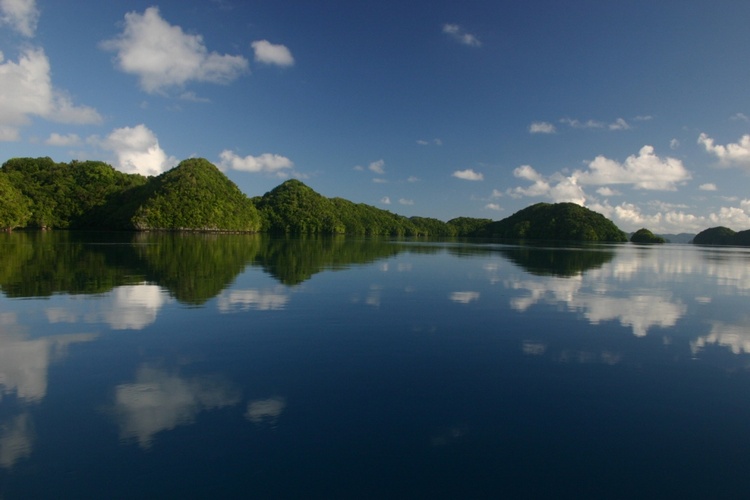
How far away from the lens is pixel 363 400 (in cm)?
923

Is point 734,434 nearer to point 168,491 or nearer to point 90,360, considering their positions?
point 168,491

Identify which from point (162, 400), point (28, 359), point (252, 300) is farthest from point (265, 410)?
point (252, 300)

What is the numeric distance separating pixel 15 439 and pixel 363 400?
247 inches

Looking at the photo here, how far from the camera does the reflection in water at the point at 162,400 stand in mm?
7848

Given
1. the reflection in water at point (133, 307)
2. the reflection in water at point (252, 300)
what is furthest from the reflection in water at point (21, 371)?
the reflection in water at point (252, 300)

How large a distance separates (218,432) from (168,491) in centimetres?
168

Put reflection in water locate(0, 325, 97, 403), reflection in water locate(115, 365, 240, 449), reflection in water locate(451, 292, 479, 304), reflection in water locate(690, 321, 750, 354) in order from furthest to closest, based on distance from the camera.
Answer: reflection in water locate(451, 292, 479, 304), reflection in water locate(690, 321, 750, 354), reflection in water locate(0, 325, 97, 403), reflection in water locate(115, 365, 240, 449)

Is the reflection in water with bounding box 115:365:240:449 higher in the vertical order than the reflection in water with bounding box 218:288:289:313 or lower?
lower

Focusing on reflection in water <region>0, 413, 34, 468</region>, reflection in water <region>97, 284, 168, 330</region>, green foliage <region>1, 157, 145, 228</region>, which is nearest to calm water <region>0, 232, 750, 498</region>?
reflection in water <region>0, 413, 34, 468</region>

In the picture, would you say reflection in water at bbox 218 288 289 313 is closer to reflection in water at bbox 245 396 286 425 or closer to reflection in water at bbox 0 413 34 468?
reflection in water at bbox 245 396 286 425

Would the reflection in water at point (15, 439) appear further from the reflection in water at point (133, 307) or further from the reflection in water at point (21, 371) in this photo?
the reflection in water at point (133, 307)

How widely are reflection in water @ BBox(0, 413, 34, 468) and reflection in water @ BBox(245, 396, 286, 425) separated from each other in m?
3.55

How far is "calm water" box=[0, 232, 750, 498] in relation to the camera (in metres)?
6.43

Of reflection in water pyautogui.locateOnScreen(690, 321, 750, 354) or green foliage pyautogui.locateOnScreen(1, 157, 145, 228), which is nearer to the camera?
reflection in water pyautogui.locateOnScreen(690, 321, 750, 354)
